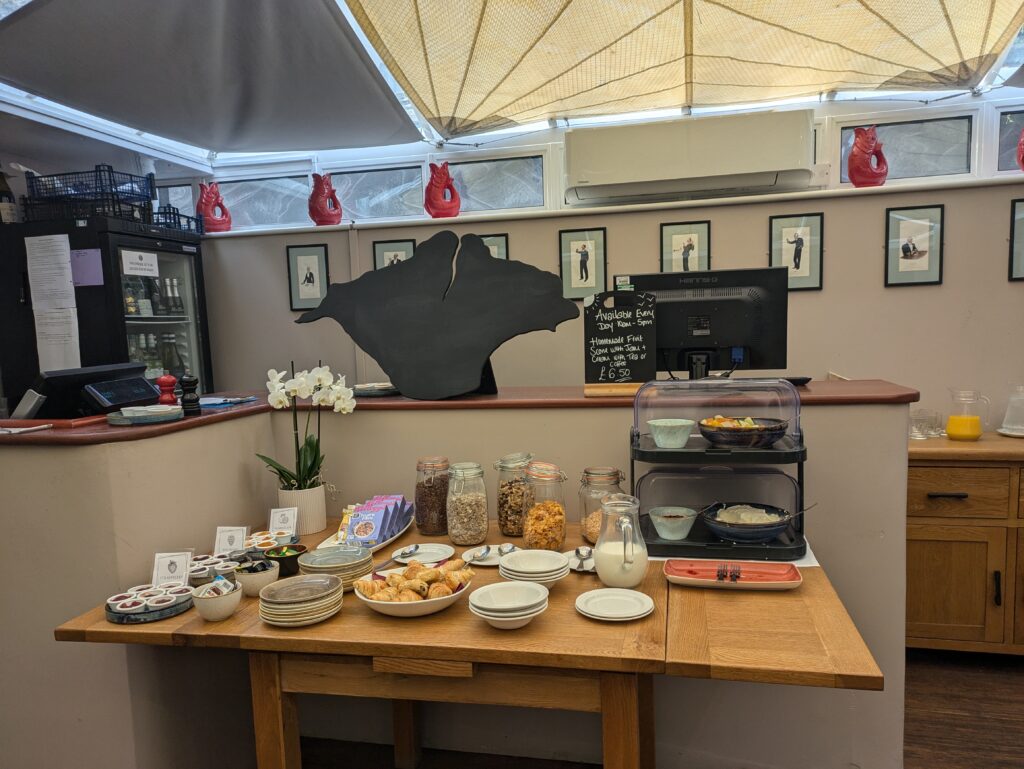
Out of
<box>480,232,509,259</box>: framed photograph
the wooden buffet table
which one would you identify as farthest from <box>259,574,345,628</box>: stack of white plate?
<box>480,232,509,259</box>: framed photograph

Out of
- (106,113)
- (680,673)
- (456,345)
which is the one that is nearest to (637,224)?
(456,345)

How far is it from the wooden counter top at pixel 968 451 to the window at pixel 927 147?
1947mm

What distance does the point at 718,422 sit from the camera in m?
1.69

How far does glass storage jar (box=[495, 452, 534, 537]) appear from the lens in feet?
5.71

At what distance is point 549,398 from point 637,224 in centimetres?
175

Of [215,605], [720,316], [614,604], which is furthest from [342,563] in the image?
[720,316]

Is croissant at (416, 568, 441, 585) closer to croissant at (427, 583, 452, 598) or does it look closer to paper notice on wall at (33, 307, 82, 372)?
croissant at (427, 583, 452, 598)

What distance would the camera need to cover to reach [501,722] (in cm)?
208

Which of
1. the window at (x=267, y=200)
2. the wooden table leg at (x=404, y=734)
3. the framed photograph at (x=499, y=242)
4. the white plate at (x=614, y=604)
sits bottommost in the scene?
the wooden table leg at (x=404, y=734)

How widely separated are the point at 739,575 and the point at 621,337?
92 centimetres

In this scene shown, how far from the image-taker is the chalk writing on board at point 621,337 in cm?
209

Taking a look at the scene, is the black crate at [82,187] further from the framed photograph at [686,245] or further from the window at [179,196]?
the framed photograph at [686,245]

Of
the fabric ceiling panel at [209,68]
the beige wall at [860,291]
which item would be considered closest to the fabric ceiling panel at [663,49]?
the fabric ceiling panel at [209,68]

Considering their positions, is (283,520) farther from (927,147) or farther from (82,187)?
(927,147)
